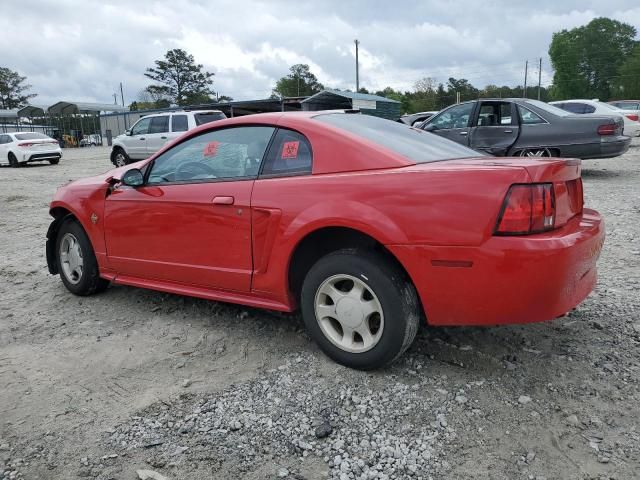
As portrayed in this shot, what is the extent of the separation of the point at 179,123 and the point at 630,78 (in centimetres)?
7010

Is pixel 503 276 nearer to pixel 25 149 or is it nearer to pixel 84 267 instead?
pixel 84 267

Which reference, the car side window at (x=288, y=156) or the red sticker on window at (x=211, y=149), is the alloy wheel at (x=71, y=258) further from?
the car side window at (x=288, y=156)

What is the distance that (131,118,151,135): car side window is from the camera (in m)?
16.0

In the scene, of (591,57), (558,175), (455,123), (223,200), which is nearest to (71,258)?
(223,200)

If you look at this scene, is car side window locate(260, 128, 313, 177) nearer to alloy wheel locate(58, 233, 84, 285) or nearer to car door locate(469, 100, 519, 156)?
alloy wheel locate(58, 233, 84, 285)

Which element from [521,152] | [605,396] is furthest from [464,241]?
[521,152]

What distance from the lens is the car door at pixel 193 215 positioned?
317 cm

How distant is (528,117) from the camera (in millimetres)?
9383

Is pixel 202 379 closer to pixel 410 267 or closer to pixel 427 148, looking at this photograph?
pixel 410 267

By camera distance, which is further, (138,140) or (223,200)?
(138,140)

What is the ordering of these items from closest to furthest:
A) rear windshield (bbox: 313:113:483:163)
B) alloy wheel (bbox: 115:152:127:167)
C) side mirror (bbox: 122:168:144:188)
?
rear windshield (bbox: 313:113:483:163)
side mirror (bbox: 122:168:144:188)
alloy wheel (bbox: 115:152:127:167)

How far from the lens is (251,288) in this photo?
10.3 ft

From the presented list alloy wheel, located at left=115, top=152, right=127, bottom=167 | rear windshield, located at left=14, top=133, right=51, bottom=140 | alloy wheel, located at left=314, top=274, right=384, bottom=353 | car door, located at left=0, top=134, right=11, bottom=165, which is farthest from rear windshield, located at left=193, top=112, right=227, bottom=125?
alloy wheel, located at left=314, top=274, right=384, bottom=353

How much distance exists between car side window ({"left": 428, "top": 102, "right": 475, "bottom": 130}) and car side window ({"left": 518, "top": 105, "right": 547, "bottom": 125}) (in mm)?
912
